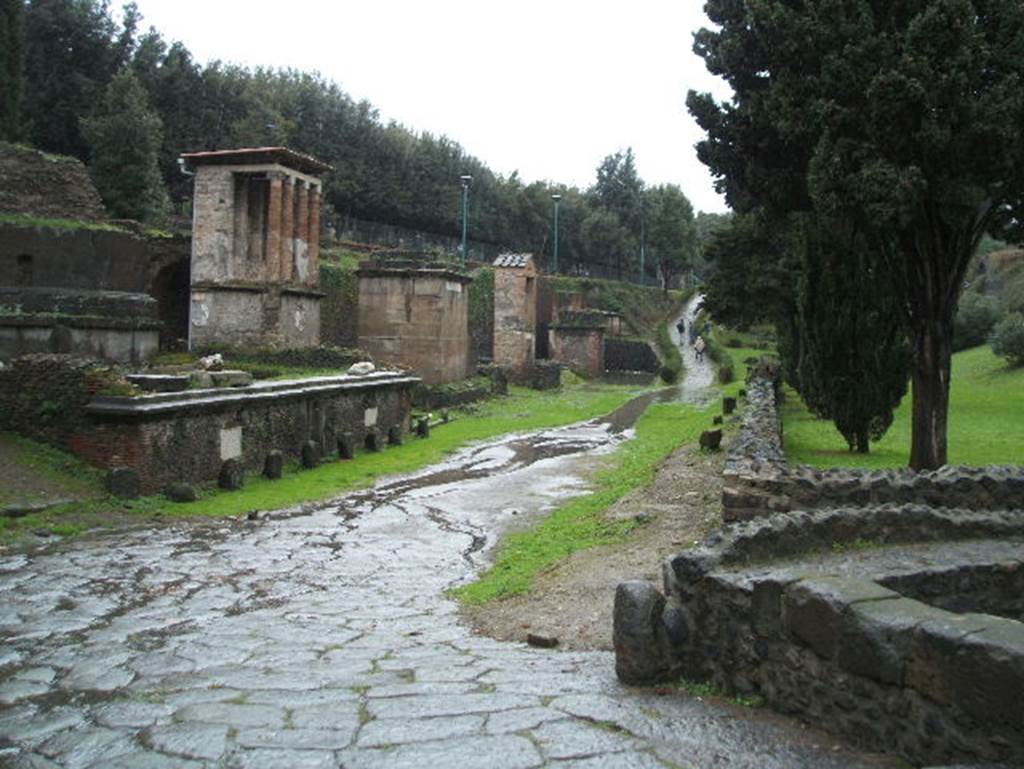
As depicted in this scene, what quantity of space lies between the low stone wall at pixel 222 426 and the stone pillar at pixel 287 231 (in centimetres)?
545

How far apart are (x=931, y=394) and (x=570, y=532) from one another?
5360 mm

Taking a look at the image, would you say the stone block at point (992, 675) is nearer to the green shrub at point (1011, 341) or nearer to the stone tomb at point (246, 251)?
the stone tomb at point (246, 251)

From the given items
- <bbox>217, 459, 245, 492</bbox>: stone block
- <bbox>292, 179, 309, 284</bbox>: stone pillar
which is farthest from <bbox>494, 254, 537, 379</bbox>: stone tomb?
<bbox>217, 459, 245, 492</bbox>: stone block

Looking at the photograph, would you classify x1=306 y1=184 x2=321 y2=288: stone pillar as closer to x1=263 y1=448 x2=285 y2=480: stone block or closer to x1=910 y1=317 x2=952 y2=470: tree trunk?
x1=263 y1=448 x2=285 y2=480: stone block

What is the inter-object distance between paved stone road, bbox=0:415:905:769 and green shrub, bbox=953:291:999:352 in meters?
34.6

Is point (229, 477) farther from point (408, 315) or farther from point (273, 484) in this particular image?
point (408, 315)

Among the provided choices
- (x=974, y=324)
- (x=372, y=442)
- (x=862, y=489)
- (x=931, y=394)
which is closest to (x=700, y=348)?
(x=974, y=324)

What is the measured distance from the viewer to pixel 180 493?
41.2 ft

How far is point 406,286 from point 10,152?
436 inches

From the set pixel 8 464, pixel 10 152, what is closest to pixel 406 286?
pixel 10 152

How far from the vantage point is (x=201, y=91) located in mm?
46625

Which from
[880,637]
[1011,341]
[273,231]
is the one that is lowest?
[880,637]

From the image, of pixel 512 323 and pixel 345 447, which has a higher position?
pixel 512 323

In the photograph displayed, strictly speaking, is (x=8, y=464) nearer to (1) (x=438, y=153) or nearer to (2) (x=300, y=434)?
(2) (x=300, y=434)
